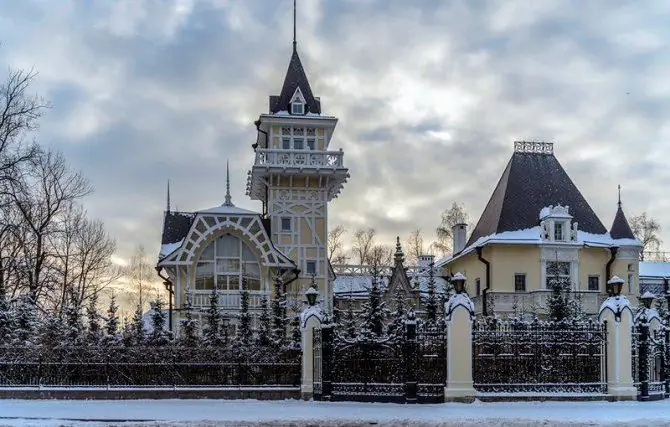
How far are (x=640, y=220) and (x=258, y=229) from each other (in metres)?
41.9

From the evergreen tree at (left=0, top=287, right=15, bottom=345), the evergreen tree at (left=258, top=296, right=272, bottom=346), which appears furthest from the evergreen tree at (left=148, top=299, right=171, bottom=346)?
the evergreen tree at (left=0, top=287, right=15, bottom=345)

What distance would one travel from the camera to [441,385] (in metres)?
18.2

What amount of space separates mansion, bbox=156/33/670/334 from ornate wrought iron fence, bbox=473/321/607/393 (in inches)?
600

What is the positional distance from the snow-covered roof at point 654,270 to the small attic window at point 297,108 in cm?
1973

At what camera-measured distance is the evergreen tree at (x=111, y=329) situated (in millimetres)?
24375

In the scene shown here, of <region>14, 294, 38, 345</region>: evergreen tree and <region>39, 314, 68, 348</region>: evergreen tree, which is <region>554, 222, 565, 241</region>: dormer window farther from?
<region>14, 294, 38, 345</region>: evergreen tree

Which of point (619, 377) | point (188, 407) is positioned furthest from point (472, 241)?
point (188, 407)

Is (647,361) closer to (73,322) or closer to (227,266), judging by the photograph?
(73,322)

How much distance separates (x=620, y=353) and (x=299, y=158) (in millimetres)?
20045

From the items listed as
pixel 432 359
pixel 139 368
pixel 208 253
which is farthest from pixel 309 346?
pixel 208 253

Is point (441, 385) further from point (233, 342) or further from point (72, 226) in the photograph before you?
point (72, 226)

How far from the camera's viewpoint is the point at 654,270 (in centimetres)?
4556

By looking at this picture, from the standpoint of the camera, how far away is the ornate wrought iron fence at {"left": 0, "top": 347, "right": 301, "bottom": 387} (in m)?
22.2

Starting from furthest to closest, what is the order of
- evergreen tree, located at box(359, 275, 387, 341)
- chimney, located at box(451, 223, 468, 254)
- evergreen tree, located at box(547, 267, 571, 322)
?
chimney, located at box(451, 223, 468, 254), evergreen tree, located at box(547, 267, 571, 322), evergreen tree, located at box(359, 275, 387, 341)
